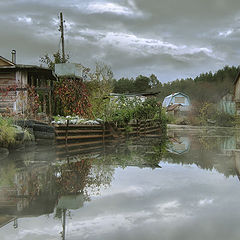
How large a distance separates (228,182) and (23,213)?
445 cm

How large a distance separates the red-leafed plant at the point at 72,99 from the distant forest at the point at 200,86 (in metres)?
32.9

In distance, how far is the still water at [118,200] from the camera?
4191mm

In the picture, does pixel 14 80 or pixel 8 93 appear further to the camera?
pixel 14 80

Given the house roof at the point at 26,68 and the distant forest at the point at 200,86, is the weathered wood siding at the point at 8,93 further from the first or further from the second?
the distant forest at the point at 200,86

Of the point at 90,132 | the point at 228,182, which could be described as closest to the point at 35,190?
the point at 228,182

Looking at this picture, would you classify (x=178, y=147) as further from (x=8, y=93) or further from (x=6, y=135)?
(x=8, y=93)

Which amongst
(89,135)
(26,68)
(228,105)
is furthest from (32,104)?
(228,105)

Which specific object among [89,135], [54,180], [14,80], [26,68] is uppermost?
[26,68]

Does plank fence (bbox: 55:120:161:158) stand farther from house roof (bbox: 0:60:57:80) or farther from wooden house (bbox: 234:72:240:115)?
wooden house (bbox: 234:72:240:115)

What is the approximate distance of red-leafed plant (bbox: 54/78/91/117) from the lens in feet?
67.2

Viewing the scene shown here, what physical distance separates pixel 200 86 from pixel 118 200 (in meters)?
62.8

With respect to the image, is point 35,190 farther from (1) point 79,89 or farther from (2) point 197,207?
(1) point 79,89

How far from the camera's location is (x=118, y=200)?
5.65m

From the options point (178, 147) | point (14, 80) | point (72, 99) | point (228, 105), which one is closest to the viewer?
point (178, 147)
